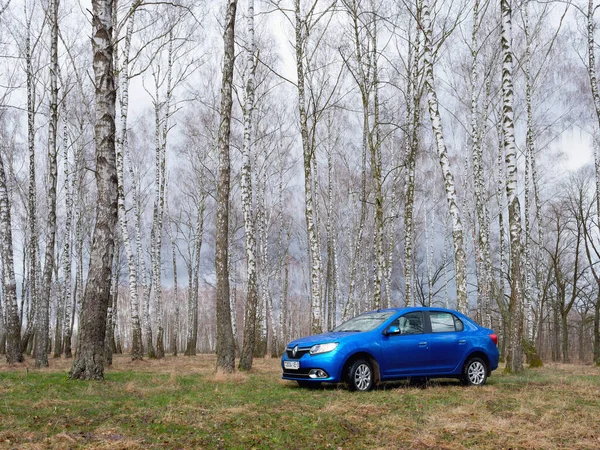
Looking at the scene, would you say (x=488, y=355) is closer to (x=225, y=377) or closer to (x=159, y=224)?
(x=225, y=377)

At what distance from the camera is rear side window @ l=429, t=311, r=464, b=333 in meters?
9.80

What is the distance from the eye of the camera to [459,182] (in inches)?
1278

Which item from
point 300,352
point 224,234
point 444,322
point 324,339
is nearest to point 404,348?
point 444,322

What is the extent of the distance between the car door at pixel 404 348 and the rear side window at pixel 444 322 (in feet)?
0.95

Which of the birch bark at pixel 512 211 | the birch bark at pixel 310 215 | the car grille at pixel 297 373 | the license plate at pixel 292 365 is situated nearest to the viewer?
the car grille at pixel 297 373

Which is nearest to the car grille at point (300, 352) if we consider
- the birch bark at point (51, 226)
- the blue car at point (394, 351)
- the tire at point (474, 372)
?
the blue car at point (394, 351)

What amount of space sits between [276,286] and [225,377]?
114ft

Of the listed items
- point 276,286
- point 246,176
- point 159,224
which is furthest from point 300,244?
point 246,176

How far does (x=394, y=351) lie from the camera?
30.0ft

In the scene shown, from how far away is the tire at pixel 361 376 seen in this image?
8.63 metres

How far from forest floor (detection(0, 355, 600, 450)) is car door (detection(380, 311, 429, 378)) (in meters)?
0.37

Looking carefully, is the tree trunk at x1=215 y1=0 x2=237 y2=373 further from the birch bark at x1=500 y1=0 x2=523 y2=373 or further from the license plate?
the birch bark at x1=500 y1=0 x2=523 y2=373

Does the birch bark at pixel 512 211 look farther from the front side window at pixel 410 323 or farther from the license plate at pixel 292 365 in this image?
the license plate at pixel 292 365

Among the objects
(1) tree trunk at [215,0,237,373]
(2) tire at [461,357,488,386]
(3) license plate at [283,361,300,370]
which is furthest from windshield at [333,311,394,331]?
(1) tree trunk at [215,0,237,373]
